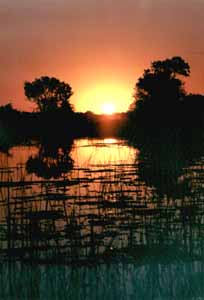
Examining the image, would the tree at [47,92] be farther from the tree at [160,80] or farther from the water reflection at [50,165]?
the water reflection at [50,165]

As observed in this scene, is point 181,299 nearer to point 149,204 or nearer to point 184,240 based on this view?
point 184,240

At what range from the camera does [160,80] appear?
99.1ft

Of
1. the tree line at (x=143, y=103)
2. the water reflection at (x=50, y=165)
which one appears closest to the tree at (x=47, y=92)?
the tree line at (x=143, y=103)

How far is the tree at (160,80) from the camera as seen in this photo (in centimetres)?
2890

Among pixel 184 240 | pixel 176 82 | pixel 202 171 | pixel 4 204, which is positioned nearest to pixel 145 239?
pixel 184 240

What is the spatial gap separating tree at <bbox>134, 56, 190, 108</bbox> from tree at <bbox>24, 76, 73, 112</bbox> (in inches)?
128

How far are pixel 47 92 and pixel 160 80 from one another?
5.68 m

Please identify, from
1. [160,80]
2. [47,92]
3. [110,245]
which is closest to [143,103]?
[160,80]

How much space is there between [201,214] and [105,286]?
1504 millimetres

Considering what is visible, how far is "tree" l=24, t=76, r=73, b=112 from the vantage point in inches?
1199

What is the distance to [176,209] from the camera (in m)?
7.00

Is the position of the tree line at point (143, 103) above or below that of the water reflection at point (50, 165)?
above

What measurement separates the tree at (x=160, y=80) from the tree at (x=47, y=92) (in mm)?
3245

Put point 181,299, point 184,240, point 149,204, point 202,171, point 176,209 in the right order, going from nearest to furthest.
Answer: point 181,299
point 184,240
point 176,209
point 149,204
point 202,171
